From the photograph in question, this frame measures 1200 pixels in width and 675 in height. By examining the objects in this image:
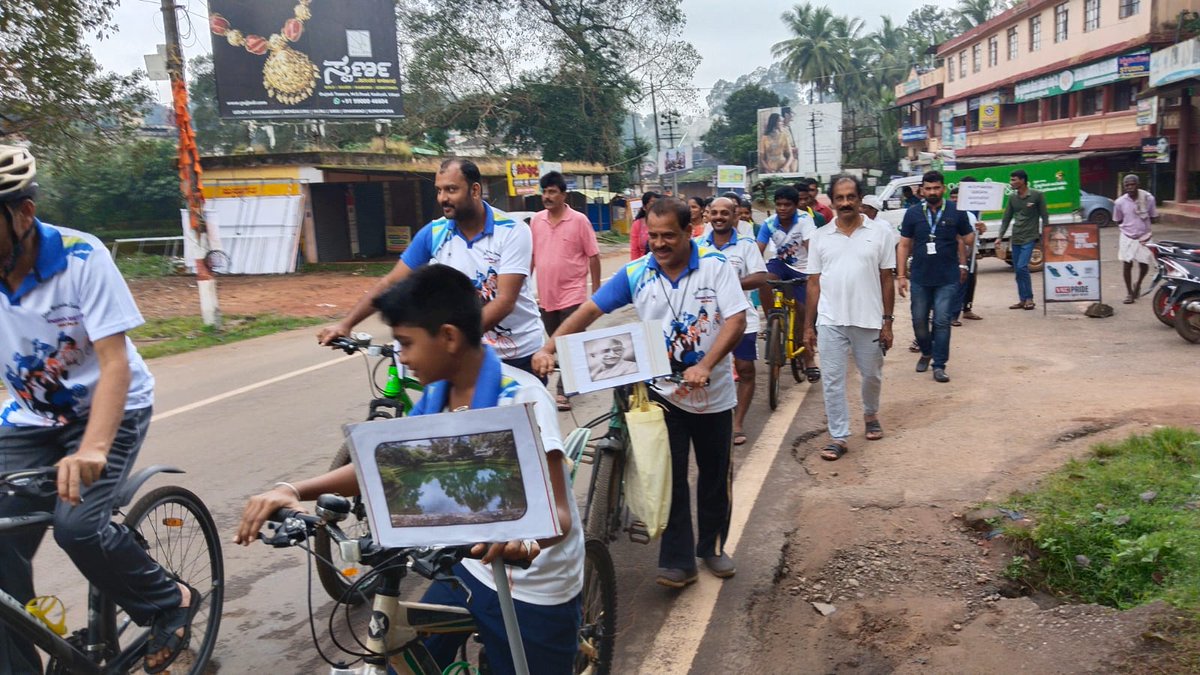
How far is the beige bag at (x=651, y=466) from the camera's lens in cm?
392

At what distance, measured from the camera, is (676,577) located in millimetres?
4359

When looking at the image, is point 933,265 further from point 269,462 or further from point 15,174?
point 15,174

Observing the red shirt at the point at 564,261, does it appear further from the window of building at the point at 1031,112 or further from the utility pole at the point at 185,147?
the window of building at the point at 1031,112

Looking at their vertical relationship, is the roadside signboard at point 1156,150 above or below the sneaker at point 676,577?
above

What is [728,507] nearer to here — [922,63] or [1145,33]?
[1145,33]

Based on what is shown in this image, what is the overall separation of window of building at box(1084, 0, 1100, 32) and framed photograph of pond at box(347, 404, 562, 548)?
132ft

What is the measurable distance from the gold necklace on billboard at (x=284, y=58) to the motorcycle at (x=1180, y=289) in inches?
765

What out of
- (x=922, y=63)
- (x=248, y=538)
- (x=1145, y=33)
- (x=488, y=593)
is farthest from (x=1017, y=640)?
(x=922, y=63)

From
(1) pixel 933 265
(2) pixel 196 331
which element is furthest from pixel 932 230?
(2) pixel 196 331

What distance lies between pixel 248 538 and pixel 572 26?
37757 mm

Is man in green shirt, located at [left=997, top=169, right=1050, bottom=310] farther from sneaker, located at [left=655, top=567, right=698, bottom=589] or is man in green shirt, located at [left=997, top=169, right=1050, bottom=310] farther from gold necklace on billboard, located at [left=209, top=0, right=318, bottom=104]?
gold necklace on billboard, located at [left=209, top=0, right=318, bottom=104]

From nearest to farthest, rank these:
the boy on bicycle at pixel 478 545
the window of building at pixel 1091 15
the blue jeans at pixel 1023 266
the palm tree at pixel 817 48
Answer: the boy on bicycle at pixel 478 545
the blue jeans at pixel 1023 266
the window of building at pixel 1091 15
the palm tree at pixel 817 48

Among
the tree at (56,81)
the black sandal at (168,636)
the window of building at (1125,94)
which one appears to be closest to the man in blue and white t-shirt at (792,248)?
the black sandal at (168,636)

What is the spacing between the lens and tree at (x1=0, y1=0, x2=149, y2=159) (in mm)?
14859
